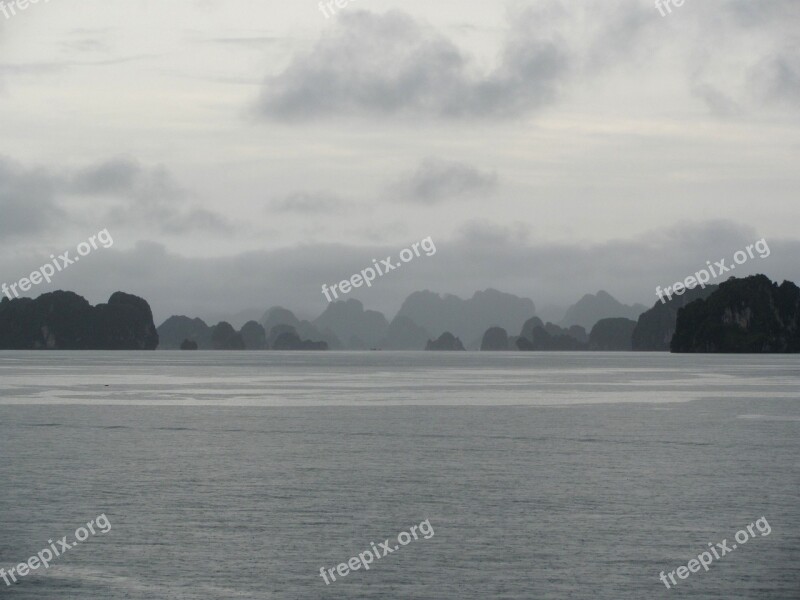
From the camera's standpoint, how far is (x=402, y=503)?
1806 inches

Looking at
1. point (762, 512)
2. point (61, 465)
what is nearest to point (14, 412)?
point (61, 465)

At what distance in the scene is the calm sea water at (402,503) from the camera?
32.9m

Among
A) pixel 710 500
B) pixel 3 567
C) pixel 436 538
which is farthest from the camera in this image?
pixel 710 500

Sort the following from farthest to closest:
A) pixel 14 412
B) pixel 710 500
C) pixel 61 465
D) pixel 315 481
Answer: pixel 14 412 < pixel 61 465 < pixel 315 481 < pixel 710 500

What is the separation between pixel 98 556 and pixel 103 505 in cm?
950

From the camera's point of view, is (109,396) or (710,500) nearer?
(710,500)

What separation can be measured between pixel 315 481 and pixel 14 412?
58952 millimetres

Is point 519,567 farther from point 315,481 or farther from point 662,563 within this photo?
point 315,481

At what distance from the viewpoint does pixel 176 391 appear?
5837 inches

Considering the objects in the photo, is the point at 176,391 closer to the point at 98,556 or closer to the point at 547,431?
the point at 547,431

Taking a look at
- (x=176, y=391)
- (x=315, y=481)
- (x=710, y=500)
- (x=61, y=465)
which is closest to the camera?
(x=710, y=500)

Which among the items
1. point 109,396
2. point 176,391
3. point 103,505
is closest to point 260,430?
point 103,505

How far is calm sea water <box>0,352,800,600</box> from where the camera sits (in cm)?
3288

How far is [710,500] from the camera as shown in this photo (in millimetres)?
46938
